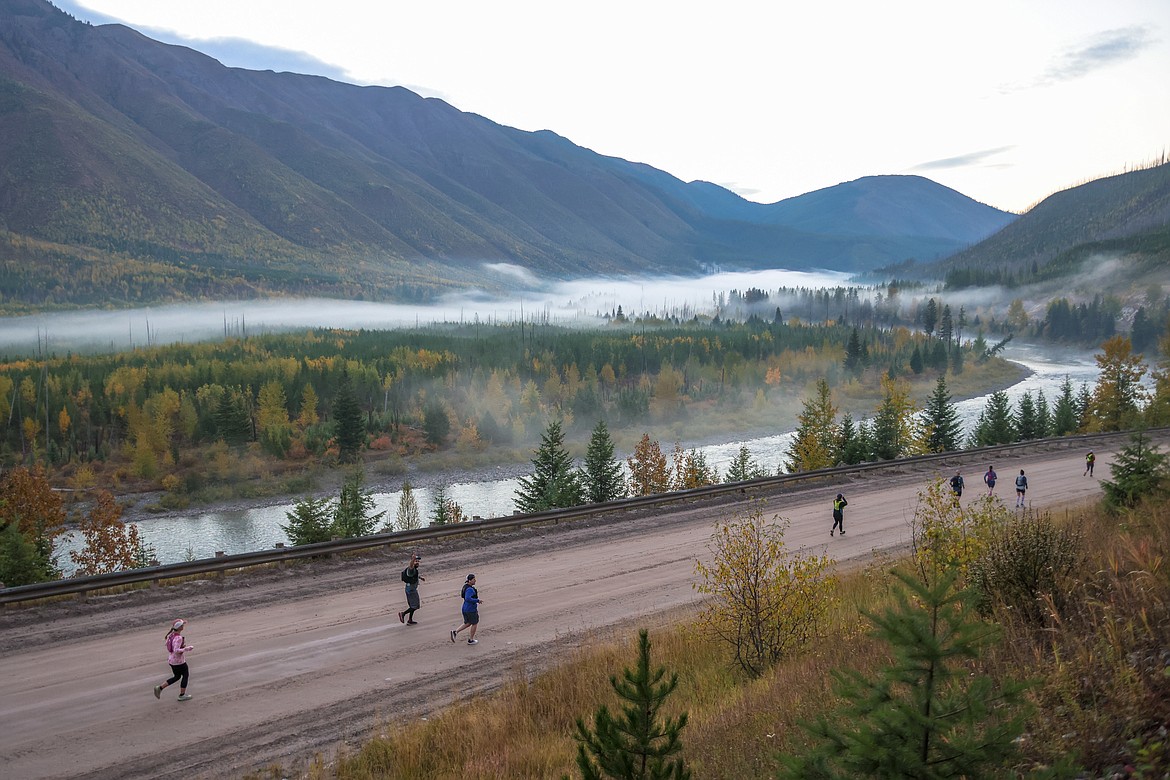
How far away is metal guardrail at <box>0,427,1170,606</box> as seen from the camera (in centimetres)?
1653

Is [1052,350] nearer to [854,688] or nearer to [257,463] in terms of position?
[257,463]

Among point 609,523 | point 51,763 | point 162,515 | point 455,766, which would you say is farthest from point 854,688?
point 162,515

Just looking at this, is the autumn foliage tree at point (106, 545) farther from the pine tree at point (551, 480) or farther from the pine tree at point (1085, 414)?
the pine tree at point (1085, 414)

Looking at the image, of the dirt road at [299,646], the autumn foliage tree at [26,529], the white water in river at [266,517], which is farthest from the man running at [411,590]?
the white water in river at [266,517]

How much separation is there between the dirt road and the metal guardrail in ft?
1.47

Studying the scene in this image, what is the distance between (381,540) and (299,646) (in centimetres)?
645

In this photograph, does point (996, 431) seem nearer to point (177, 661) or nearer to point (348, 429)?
point (177, 661)

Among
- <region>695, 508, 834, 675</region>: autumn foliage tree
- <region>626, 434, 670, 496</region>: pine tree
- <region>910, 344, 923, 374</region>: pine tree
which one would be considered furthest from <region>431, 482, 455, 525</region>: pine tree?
<region>910, 344, 923, 374</region>: pine tree

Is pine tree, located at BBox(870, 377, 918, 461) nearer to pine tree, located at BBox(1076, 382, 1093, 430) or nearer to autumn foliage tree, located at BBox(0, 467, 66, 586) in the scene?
pine tree, located at BBox(1076, 382, 1093, 430)

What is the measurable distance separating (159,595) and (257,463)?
223 ft

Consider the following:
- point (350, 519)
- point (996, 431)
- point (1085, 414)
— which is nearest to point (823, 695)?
point (350, 519)

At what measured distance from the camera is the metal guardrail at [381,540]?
1653 centimetres

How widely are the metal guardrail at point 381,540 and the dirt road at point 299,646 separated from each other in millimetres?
449

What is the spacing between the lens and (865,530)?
25.1m
